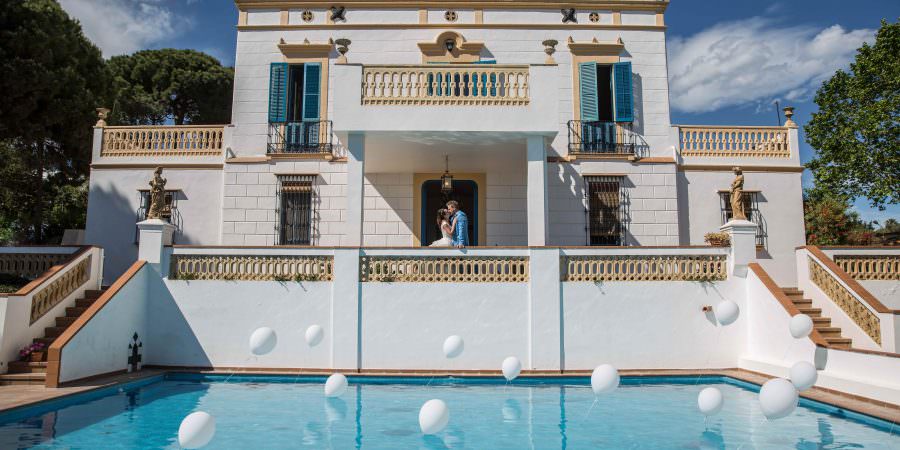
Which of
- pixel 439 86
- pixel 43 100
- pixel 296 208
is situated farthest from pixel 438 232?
Result: pixel 43 100

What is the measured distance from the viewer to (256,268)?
1115cm

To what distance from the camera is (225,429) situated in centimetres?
707

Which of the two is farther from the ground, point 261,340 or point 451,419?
point 261,340

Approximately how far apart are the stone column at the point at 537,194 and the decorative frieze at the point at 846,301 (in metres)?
5.05

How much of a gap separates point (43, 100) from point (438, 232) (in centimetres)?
1176

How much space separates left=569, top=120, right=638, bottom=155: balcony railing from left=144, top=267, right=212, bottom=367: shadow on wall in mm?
9878

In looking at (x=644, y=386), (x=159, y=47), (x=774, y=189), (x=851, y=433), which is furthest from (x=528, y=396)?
(x=159, y=47)

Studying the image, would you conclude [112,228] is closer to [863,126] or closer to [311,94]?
[311,94]

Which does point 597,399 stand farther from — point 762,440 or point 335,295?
point 335,295

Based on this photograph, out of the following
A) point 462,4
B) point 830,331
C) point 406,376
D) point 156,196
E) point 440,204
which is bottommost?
point 406,376

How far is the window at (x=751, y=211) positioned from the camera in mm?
15008

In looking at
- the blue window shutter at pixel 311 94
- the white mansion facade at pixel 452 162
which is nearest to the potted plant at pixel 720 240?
the white mansion facade at pixel 452 162

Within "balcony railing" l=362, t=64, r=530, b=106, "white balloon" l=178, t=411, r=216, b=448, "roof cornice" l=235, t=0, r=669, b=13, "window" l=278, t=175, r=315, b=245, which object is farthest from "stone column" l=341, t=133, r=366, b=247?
"roof cornice" l=235, t=0, r=669, b=13

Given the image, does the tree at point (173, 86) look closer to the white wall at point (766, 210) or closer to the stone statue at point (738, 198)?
the white wall at point (766, 210)
